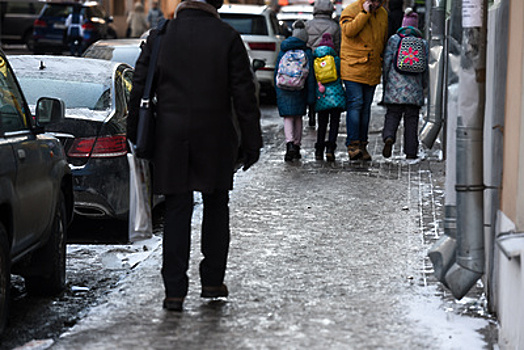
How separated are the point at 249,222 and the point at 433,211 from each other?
1.75 meters

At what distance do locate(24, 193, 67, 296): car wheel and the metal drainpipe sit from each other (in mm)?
2537

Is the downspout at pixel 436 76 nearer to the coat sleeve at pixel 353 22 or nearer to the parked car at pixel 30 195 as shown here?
the coat sleeve at pixel 353 22

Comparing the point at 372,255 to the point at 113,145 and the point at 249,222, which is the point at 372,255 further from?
the point at 113,145

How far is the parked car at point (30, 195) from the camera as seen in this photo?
5844 mm

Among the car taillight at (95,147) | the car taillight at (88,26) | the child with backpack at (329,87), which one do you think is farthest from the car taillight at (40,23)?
the car taillight at (95,147)

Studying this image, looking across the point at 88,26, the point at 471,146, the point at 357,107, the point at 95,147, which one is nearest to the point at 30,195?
the point at 471,146

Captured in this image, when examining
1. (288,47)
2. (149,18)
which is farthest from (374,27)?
(149,18)

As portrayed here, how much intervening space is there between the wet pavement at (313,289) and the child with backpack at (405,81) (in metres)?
2.22

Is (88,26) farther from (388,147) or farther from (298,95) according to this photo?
(388,147)

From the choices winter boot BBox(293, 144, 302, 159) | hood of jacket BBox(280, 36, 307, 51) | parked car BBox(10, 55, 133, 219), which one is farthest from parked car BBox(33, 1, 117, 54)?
parked car BBox(10, 55, 133, 219)

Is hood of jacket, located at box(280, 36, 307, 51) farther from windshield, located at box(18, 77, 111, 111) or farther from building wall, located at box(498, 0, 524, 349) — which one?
building wall, located at box(498, 0, 524, 349)

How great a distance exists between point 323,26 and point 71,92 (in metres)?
6.15

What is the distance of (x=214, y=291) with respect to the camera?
655cm

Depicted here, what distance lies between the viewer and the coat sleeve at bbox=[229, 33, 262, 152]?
623 cm
